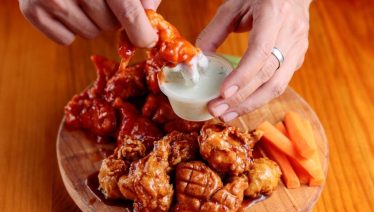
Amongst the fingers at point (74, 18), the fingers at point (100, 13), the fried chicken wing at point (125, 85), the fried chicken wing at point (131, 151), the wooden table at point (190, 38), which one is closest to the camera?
the fingers at point (100, 13)

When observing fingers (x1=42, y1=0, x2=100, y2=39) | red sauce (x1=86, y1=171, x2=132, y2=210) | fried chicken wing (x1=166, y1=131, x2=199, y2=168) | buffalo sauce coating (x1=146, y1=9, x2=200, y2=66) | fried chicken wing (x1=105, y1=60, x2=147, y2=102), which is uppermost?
fingers (x1=42, y1=0, x2=100, y2=39)

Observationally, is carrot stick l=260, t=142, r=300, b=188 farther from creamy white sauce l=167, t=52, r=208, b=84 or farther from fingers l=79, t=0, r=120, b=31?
fingers l=79, t=0, r=120, b=31

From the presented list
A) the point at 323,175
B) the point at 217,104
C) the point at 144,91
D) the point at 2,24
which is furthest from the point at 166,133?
the point at 2,24

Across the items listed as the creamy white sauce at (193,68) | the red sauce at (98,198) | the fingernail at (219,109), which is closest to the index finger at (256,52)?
the fingernail at (219,109)

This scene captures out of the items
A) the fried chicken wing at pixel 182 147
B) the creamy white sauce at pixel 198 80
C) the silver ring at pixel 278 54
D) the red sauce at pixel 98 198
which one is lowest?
the red sauce at pixel 98 198

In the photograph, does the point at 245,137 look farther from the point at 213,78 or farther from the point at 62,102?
the point at 62,102

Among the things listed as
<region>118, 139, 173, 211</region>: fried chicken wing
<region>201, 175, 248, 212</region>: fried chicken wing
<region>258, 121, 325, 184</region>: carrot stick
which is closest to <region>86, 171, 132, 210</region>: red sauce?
<region>118, 139, 173, 211</region>: fried chicken wing

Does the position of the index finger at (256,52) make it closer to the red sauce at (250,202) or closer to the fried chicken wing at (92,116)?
the red sauce at (250,202)
